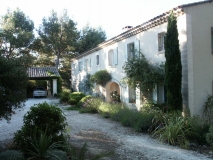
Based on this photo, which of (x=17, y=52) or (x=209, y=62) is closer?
(x=209, y=62)

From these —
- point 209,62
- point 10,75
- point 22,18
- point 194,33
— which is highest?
point 22,18

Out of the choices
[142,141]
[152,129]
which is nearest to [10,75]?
[142,141]

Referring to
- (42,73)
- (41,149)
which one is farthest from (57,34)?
(41,149)

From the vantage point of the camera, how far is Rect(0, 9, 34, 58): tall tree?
3005 cm

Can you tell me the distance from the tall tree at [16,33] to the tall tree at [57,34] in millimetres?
1844

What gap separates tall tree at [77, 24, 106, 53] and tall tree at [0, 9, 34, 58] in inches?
291

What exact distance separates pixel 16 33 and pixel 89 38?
35.1 feet

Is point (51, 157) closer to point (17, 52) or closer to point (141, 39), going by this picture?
point (141, 39)

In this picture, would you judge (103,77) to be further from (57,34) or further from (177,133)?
(57,34)

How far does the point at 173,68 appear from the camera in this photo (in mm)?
10234

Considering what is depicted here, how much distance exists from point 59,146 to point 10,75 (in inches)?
83.7

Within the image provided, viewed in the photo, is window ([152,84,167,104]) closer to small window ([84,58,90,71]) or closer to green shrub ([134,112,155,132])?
green shrub ([134,112,155,132])

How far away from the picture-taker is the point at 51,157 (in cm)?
500

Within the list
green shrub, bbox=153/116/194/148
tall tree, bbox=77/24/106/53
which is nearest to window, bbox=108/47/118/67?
green shrub, bbox=153/116/194/148
